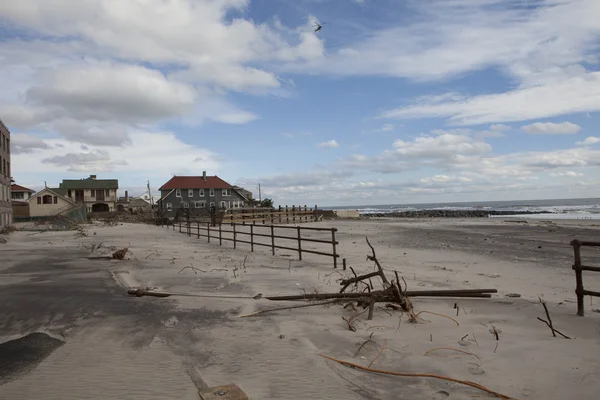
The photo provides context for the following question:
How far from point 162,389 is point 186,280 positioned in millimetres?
5599

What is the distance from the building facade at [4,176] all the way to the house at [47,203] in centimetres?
2017

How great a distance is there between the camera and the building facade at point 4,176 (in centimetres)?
3322

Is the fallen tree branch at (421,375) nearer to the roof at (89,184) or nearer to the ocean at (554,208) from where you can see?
the ocean at (554,208)

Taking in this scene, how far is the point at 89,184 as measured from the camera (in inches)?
2709

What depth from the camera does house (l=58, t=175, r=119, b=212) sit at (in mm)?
67500

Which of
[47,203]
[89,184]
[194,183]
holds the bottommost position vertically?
[47,203]

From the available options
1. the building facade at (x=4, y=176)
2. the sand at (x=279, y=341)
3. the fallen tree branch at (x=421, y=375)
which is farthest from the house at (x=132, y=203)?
the fallen tree branch at (x=421, y=375)

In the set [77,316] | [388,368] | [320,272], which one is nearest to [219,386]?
[388,368]

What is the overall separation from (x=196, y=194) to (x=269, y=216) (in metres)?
28.1

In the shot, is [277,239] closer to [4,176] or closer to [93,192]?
[4,176]

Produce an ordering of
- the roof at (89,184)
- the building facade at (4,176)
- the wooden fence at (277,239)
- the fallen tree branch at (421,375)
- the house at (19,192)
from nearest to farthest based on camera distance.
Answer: the fallen tree branch at (421,375)
the wooden fence at (277,239)
the building facade at (4,176)
the house at (19,192)
the roof at (89,184)

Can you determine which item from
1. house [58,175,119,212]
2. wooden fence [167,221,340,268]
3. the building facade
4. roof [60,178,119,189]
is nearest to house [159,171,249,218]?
house [58,175,119,212]

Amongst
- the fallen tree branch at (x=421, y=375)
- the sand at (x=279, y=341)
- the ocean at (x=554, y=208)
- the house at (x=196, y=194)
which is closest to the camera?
the fallen tree branch at (x=421, y=375)

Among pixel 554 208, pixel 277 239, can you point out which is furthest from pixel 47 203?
pixel 554 208
